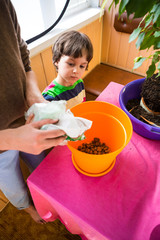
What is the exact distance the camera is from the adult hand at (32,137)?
404mm

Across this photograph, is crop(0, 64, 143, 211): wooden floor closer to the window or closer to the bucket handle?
the window

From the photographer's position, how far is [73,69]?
2.81ft

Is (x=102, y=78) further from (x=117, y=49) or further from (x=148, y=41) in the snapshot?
(x=148, y=41)

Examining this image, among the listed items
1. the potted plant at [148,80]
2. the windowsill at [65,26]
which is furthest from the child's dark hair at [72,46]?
the potted plant at [148,80]

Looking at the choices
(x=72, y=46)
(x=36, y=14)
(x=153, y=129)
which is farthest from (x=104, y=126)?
(x=36, y=14)

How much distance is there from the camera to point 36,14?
109cm

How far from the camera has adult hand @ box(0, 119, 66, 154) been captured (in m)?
0.40

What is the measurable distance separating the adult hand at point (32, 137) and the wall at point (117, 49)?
1.53 m

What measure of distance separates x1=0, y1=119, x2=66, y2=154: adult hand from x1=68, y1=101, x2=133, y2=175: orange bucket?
0.13m

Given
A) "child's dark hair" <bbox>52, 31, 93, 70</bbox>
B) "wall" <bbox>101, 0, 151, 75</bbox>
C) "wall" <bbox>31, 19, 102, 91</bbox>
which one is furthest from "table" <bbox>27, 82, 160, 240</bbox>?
"wall" <bbox>101, 0, 151, 75</bbox>

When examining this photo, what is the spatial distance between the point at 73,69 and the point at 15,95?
384 millimetres

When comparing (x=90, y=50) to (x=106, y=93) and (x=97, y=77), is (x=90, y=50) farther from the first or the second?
(x=97, y=77)

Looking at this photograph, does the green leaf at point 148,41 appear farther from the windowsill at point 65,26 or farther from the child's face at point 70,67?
the windowsill at point 65,26

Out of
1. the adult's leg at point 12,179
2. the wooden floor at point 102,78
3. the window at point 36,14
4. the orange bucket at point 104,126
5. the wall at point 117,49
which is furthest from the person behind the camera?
the wall at point 117,49
